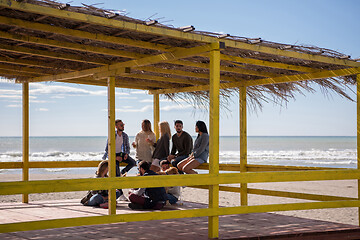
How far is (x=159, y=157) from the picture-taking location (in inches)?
422

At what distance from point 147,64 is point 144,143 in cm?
382

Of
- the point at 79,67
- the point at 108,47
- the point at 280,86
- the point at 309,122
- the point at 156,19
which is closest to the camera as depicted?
the point at 156,19

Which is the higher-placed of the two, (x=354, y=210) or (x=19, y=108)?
(x=19, y=108)

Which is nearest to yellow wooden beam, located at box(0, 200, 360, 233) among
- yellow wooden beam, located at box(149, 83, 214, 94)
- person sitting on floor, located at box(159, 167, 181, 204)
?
person sitting on floor, located at box(159, 167, 181, 204)

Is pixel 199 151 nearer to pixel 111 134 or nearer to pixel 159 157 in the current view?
pixel 159 157

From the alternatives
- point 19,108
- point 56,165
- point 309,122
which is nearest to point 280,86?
point 56,165

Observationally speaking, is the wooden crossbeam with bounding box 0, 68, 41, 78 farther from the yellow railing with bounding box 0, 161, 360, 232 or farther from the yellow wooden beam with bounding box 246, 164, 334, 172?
the yellow railing with bounding box 0, 161, 360, 232

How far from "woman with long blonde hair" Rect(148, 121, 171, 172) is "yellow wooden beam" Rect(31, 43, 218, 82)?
Result: 2.36 metres

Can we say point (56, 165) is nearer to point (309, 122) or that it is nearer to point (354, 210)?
point (354, 210)

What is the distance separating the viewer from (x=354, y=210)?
43.6ft

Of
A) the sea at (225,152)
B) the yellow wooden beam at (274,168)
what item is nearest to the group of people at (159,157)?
the yellow wooden beam at (274,168)

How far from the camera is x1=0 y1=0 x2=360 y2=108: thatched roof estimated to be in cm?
577

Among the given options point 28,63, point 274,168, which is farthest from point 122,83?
point 274,168

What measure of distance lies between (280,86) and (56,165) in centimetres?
464
